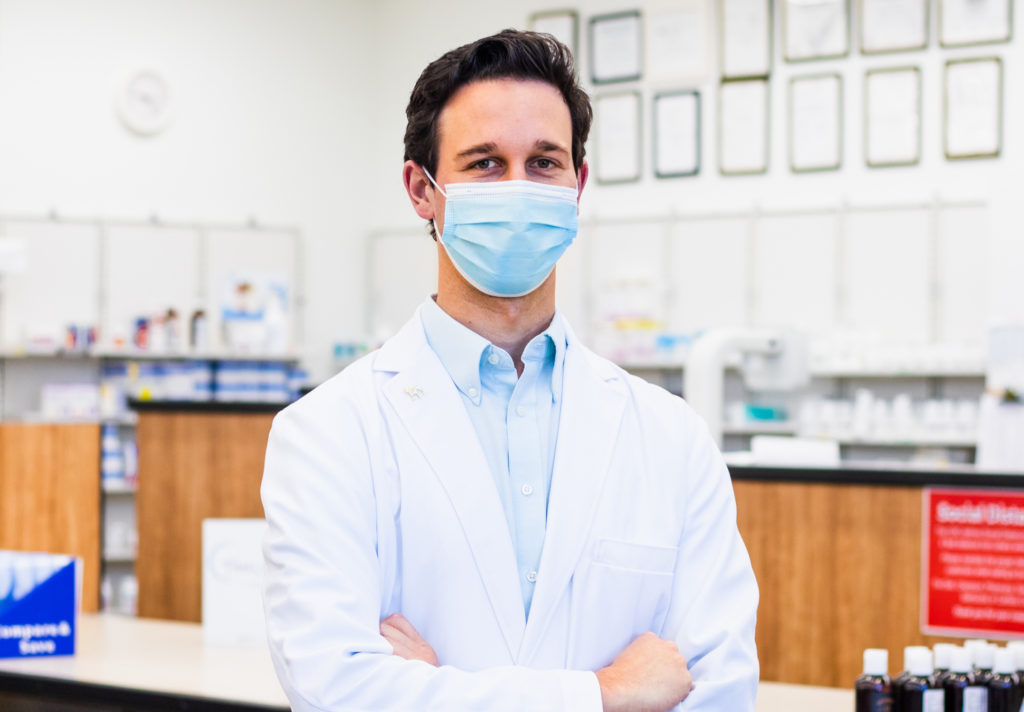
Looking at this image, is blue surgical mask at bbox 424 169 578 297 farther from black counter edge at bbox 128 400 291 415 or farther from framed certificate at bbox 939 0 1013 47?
framed certificate at bbox 939 0 1013 47

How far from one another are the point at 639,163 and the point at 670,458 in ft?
21.7

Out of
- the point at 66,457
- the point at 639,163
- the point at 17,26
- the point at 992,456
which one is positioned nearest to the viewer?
Answer: the point at 66,457

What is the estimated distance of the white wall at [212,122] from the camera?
7.50 m

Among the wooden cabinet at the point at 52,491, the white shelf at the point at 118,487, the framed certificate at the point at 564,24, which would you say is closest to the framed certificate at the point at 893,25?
the framed certificate at the point at 564,24

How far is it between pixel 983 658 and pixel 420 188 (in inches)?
55.2

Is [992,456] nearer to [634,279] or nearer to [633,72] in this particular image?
[634,279]

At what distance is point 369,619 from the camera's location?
139 centimetres

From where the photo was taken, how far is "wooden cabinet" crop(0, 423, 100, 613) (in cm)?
348

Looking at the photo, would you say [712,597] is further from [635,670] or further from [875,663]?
[875,663]

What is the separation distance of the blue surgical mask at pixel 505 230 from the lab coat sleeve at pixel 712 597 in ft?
1.13

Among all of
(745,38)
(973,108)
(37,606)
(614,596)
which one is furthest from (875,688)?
(745,38)

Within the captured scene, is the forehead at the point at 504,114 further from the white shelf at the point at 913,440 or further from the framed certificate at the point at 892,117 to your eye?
the framed certificate at the point at 892,117

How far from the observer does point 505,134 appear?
1498 millimetres

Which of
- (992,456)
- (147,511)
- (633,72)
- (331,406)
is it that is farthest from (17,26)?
(331,406)
